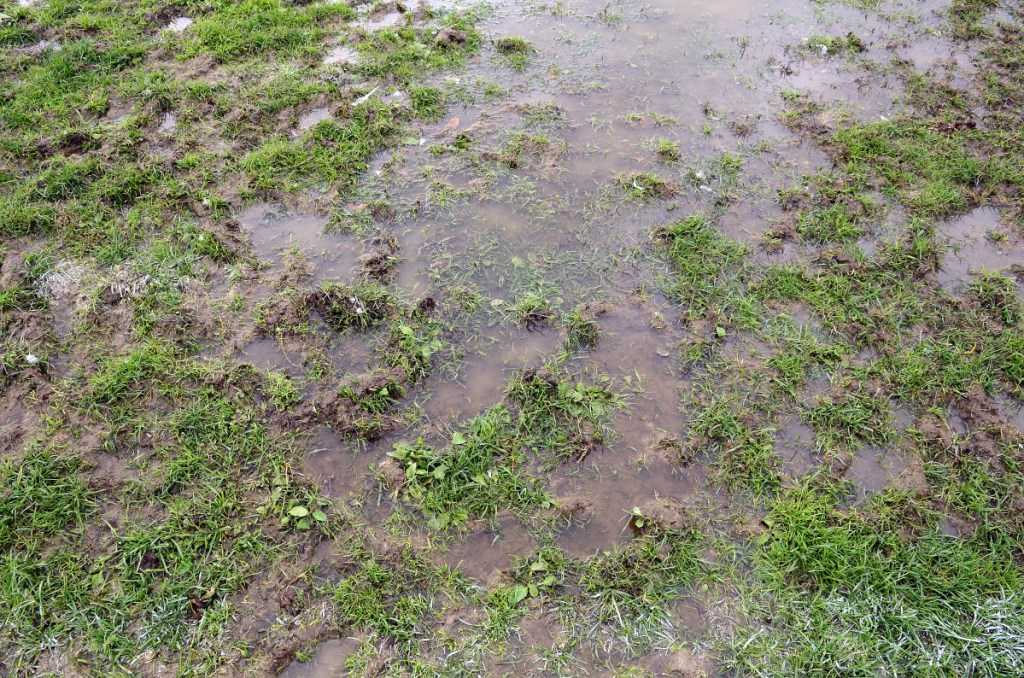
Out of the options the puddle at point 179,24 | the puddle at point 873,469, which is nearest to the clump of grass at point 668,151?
Answer: the puddle at point 873,469

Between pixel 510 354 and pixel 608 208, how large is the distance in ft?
6.34

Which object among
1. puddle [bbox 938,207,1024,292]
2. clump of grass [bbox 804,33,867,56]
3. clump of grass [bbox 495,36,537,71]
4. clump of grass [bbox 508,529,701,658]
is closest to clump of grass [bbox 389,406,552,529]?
clump of grass [bbox 508,529,701,658]

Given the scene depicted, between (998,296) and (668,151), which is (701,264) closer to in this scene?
(668,151)

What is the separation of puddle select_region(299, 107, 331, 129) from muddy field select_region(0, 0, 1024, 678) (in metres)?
0.09

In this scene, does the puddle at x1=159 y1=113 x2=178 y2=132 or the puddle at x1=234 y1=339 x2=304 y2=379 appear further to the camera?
the puddle at x1=159 y1=113 x2=178 y2=132

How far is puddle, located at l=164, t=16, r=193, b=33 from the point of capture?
764 centimetres

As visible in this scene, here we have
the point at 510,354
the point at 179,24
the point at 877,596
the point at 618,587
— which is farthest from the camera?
the point at 179,24

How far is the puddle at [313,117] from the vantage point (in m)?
6.45

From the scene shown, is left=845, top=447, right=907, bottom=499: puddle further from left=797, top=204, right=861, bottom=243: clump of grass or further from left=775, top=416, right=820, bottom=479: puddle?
left=797, top=204, right=861, bottom=243: clump of grass

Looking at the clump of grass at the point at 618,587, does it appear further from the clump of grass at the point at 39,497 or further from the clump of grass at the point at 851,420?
the clump of grass at the point at 39,497

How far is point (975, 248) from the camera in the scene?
518 centimetres

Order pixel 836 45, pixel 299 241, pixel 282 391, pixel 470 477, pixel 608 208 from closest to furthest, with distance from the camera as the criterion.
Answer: pixel 470 477 < pixel 282 391 < pixel 299 241 < pixel 608 208 < pixel 836 45

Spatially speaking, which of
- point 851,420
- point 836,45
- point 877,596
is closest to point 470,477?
point 877,596

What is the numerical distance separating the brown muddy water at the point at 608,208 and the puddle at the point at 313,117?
2 centimetres
